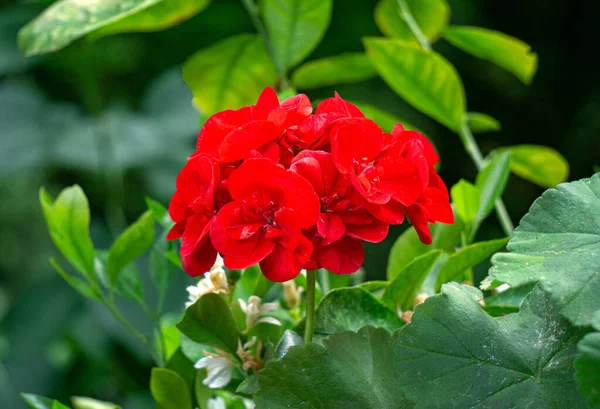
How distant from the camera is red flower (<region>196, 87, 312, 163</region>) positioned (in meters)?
0.33

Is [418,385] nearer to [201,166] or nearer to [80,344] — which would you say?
[201,166]

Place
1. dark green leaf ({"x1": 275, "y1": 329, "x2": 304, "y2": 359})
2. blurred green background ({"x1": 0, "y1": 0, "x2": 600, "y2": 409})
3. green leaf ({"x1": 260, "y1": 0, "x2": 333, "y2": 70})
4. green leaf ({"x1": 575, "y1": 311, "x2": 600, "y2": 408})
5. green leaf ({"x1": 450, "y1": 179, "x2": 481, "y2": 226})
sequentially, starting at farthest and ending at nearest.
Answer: blurred green background ({"x1": 0, "y1": 0, "x2": 600, "y2": 409}) → green leaf ({"x1": 260, "y1": 0, "x2": 333, "y2": 70}) → green leaf ({"x1": 450, "y1": 179, "x2": 481, "y2": 226}) → dark green leaf ({"x1": 275, "y1": 329, "x2": 304, "y2": 359}) → green leaf ({"x1": 575, "y1": 311, "x2": 600, "y2": 408})

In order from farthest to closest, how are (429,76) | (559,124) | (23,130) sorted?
(559,124), (23,130), (429,76)

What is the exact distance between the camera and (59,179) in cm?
143

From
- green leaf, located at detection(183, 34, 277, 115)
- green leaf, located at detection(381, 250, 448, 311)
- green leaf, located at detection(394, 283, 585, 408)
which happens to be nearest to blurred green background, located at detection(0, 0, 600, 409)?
green leaf, located at detection(183, 34, 277, 115)

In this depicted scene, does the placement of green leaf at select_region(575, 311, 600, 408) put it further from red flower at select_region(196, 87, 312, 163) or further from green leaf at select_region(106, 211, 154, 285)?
green leaf at select_region(106, 211, 154, 285)

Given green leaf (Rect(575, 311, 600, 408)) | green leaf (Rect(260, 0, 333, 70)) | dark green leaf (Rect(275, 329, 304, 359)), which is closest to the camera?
green leaf (Rect(575, 311, 600, 408))

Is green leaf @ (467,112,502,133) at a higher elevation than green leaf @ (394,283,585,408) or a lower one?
lower

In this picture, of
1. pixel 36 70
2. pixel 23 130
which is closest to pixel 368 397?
pixel 23 130

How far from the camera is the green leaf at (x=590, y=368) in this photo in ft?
0.80

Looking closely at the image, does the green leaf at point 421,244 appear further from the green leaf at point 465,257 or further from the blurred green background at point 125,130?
the blurred green background at point 125,130

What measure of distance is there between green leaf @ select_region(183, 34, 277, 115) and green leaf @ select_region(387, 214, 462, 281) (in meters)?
0.24

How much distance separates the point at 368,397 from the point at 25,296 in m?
1.07

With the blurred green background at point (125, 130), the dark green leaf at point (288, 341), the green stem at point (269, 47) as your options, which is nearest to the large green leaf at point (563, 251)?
the dark green leaf at point (288, 341)
